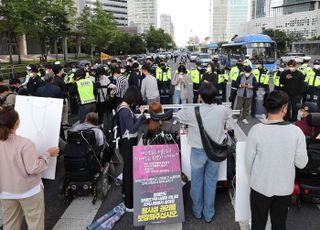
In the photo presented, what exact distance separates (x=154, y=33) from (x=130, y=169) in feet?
371

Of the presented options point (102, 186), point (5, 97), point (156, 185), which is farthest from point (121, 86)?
point (156, 185)

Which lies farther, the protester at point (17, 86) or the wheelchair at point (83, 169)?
the protester at point (17, 86)

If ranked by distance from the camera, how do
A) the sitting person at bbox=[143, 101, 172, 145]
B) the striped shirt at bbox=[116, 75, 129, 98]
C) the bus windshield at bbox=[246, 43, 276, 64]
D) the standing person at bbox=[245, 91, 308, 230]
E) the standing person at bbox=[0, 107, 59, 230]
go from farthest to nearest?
1. the bus windshield at bbox=[246, 43, 276, 64]
2. the striped shirt at bbox=[116, 75, 129, 98]
3. the sitting person at bbox=[143, 101, 172, 145]
4. the standing person at bbox=[0, 107, 59, 230]
5. the standing person at bbox=[245, 91, 308, 230]

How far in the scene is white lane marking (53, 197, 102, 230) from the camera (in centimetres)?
450

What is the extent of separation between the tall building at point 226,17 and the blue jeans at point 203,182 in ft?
558

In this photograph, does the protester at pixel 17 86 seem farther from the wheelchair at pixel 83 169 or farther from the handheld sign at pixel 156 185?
the handheld sign at pixel 156 185

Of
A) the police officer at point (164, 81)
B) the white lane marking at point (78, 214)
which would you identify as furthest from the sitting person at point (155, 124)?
the police officer at point (164, 81)

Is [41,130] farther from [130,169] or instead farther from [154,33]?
[154,33]

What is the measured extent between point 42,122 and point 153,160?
1655 mm

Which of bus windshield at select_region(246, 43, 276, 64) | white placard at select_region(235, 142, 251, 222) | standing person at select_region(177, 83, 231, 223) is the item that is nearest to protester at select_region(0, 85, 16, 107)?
standing person at select_region(177, 83, 231, 223)

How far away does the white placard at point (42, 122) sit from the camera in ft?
14.3

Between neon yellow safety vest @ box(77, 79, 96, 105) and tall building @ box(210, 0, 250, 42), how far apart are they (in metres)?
167

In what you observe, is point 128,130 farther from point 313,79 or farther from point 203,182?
point 313,79

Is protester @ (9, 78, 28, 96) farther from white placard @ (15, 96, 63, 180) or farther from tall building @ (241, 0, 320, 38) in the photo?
tall building @ (241, 0, 320, 38)
